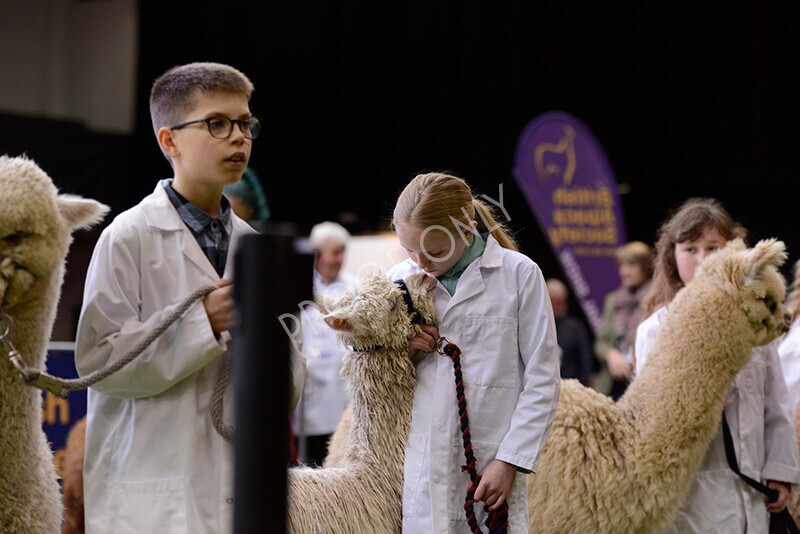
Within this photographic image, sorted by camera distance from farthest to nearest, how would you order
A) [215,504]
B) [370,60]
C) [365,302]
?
[370,60], [365,302], [215,504]

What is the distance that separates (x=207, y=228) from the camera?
208 centimetres

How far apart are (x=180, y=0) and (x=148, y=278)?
912 cm

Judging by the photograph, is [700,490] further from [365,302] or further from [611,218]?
[611,218]

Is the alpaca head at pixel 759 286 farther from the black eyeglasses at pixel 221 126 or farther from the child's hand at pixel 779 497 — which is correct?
the black eyeglasses at pixel 221 126

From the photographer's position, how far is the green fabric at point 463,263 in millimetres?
2316

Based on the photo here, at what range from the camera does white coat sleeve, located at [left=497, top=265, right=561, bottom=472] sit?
6.80 feet

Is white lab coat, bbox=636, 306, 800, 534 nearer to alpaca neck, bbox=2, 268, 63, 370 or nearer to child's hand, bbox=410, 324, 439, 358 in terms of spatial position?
child's hand, bbox=410, 324, 439, 358

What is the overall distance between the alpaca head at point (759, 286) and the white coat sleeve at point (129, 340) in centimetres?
186

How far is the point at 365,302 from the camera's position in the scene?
2.20 meters

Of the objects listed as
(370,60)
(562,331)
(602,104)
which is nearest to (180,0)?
(370,60)

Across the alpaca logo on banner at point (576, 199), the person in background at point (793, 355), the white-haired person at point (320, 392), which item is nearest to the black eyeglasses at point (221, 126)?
the person in background at point (793, 355)

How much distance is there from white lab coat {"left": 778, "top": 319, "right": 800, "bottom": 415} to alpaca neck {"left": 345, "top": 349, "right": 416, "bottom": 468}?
83.9 inches

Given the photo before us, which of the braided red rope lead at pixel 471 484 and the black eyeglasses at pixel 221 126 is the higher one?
the black eyeglasses at pixel 221 126

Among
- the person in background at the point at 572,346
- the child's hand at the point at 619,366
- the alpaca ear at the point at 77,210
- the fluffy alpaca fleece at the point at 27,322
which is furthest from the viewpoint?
the person in background at the point at 572,346
